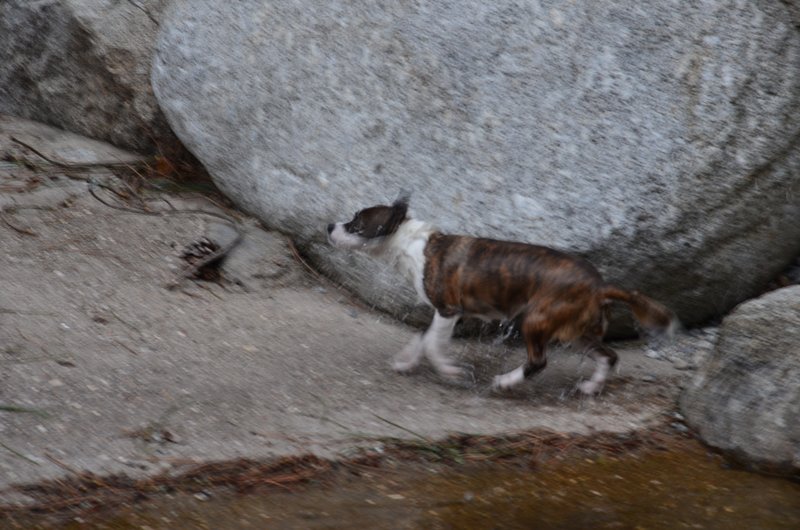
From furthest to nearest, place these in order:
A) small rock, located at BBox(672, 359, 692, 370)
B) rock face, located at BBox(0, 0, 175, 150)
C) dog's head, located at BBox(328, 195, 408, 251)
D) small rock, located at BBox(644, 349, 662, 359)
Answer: rock face, located at BBox(0, 0, 175, 150) < small rock, located at BBox(644, 349, 662, 359) < small rock, located at BBox(672, 359, 692, 370) < dog's head, located at BBox(328, 195, 408, 251)

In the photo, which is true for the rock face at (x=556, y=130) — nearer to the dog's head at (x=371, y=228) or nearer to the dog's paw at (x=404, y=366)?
the dog's head at (x=371, y=228)

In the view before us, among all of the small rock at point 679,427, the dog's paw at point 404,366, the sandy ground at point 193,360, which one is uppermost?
the small rock at point 679,427

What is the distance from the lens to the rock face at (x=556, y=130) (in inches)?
249

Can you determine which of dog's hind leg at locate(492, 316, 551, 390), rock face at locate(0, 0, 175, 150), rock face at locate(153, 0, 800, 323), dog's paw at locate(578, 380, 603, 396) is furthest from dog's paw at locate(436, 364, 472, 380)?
rock face at locate(0, 0, 175, 150)

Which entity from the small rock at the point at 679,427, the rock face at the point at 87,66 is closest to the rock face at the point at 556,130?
the small rock at the point at 679,427

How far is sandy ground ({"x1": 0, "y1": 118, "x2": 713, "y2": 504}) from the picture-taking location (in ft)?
15.8

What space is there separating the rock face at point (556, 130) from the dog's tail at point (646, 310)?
0.71 metres

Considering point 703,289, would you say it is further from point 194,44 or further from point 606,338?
point 194,44

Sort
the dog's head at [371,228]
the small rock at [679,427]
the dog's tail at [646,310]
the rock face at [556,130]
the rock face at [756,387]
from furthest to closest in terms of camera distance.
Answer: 1. the rock face at [556,130]
2. the dog's head at [371,228]
3. the small rock at [679,427]
4. the dog's tail at [646,310]
5. the rock face at [756,387]

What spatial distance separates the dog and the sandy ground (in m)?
0.22

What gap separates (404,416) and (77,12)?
4.39 m

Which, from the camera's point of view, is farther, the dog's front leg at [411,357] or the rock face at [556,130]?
the rock face at [556,130]

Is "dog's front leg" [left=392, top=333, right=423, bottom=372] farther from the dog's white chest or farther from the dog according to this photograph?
the dog's white chest

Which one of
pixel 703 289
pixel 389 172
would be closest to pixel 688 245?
pixel 703 289
